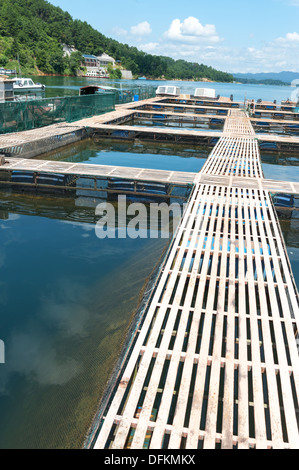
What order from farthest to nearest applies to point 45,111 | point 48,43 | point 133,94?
point 48,43 < point 133,94 < point 45,111

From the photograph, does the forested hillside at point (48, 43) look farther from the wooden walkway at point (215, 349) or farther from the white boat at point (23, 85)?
the wooden walkway at point (215, 349)

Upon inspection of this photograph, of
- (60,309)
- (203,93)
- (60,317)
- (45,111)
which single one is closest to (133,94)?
(203,93)

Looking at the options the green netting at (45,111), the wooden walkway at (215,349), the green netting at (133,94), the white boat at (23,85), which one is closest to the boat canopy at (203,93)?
the green netting at (133,94)

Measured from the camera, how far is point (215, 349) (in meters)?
4.38

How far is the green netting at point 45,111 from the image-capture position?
15960 mm

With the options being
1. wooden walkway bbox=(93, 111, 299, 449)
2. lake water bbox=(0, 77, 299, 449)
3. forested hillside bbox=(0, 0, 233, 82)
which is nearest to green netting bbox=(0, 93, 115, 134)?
lake water bbox=(0, 77, 299, 449)

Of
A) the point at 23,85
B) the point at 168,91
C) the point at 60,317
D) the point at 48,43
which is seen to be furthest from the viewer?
the point at 48,43

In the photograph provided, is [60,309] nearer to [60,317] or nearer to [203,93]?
[60,317]

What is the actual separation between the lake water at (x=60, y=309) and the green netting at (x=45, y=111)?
21.6 feet

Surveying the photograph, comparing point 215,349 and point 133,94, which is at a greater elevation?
point 133,94

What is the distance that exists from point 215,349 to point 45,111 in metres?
17.6

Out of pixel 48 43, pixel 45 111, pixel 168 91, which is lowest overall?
pixel 45 111

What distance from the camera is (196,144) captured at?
69.4 feet

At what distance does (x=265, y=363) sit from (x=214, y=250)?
2.99 meters
